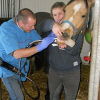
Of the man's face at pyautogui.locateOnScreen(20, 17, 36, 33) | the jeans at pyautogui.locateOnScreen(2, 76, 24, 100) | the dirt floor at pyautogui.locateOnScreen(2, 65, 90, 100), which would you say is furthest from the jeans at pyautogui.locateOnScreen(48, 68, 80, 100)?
the dirt floor at pyautogui.locateOnScreen(2, 65, 90, 100)

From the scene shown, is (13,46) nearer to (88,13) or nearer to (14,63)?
(14,63)

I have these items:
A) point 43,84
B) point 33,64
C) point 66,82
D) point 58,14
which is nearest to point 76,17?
point 58,14

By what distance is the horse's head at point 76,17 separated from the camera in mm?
1455

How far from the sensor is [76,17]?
1.51 m

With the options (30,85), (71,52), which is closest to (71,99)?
(71,52)

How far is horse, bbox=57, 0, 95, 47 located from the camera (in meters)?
1.43

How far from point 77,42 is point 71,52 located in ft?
0.35

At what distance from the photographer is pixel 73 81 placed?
5.69 feet

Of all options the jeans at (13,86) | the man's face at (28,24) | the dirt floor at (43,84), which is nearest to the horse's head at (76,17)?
the man's face at (28,24)

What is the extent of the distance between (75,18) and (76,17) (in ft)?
0.04

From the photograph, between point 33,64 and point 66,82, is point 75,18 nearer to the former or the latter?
point 66,82

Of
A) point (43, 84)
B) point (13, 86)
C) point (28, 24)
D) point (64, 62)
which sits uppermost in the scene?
point (28, 24)

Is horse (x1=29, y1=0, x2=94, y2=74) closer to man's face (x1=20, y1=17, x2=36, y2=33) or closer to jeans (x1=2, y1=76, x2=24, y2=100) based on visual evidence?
man's face (x1=20, y1=17, x2=36, y2=33)

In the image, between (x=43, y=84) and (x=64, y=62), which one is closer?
(x=64, y=62)
